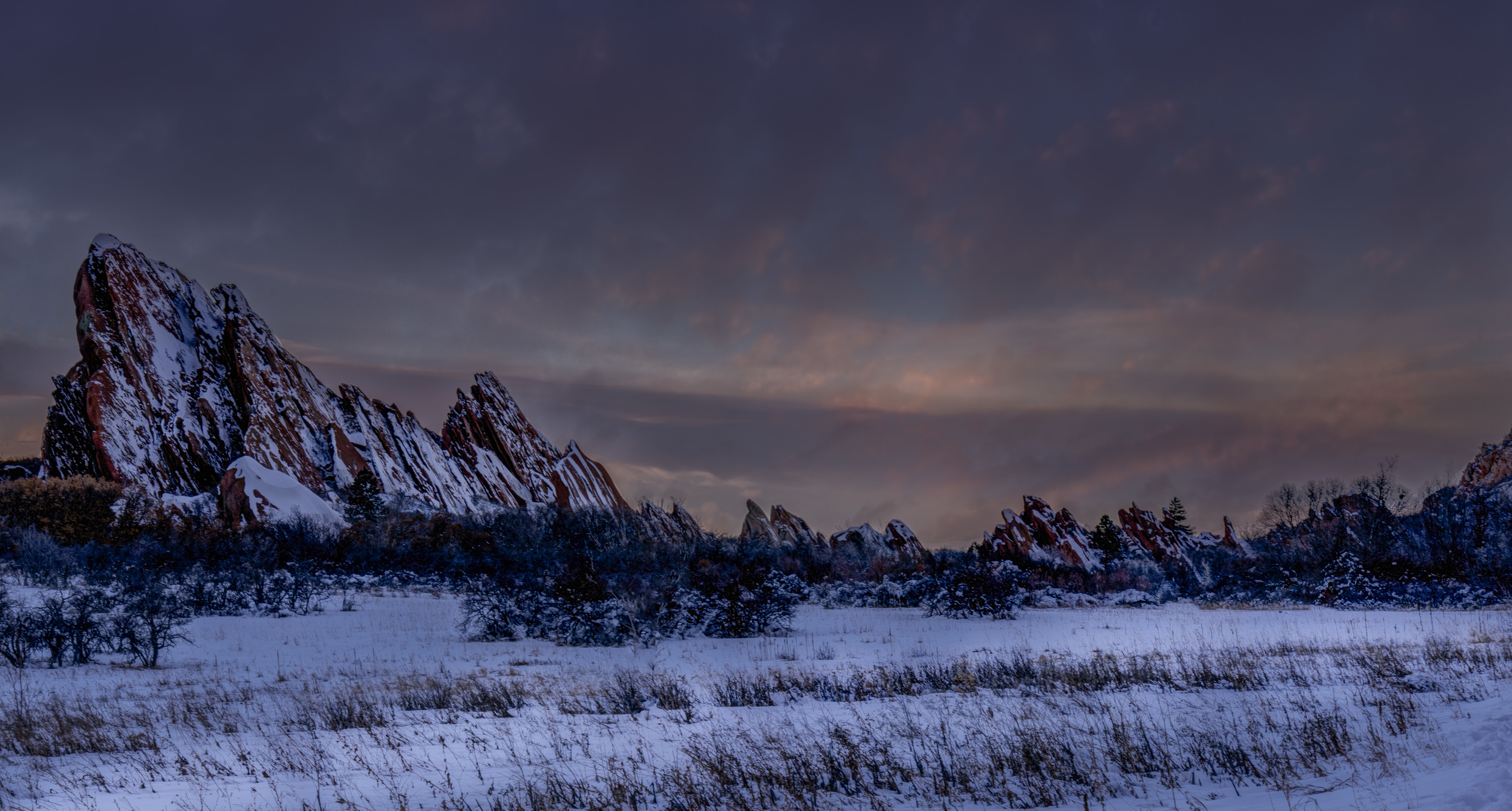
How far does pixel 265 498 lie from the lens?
5691 centimetres

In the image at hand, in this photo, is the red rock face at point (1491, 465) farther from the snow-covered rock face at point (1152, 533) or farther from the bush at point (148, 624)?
the bush at point (148, 624)

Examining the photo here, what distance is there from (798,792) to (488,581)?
22516 millimetres

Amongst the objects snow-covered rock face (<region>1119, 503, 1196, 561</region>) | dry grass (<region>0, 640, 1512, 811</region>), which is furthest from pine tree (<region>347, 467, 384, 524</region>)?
snow-covered rock face (<region>1119, 503, 1196, 561</region>)

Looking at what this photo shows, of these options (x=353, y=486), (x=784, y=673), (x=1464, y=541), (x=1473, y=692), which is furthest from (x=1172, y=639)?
(x=353, y=486)

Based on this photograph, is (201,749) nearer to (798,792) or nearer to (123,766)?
(123,766)

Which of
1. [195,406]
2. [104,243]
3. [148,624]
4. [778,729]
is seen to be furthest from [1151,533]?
[104,243]

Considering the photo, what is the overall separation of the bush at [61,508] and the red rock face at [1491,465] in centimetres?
11563

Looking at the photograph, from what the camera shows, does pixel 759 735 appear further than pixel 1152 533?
No

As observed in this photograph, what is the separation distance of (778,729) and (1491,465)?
341 ft

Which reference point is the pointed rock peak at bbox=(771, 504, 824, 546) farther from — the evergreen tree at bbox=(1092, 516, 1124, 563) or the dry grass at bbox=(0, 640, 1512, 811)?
the dry grass at bbox=(0, 640, 1512, 811)

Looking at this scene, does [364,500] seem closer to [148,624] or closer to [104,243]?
[104,243]

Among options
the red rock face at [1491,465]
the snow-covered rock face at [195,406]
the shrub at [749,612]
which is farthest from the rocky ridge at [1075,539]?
the snow-covered rock face at [195,406]

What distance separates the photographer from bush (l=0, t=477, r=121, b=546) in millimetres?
43031

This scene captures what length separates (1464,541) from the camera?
47.2 metres
